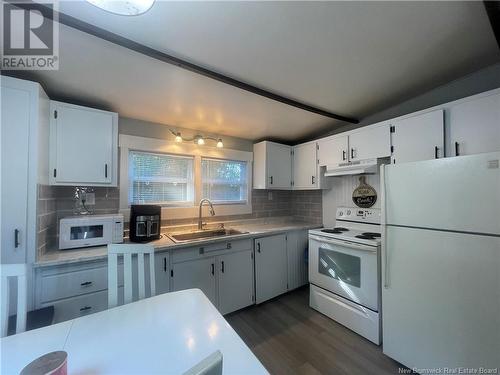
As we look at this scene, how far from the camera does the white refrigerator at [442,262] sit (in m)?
1.26

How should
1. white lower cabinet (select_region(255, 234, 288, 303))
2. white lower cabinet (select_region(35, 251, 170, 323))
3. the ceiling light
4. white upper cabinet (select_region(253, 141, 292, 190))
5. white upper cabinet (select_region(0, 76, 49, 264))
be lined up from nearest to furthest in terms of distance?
the ceiling light → white upper cabinet (select_region(0, 76, 49, 264)) → white lower cabinet (select_region(35, 251, 170, 323)) → white lower cabinet (select_region(255, 234, 288, 303)) → white upper cabinet (select_region(253, 141, 292, 190))

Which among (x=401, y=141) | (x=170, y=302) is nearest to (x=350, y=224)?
Result: (x=401, y=141)

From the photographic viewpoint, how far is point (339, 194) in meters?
2.93

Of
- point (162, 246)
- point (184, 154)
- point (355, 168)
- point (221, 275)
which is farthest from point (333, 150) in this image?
point (162, 246)

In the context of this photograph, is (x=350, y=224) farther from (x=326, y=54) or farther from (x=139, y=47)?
(x=139, y=47)

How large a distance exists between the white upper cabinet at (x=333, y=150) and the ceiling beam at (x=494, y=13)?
137cm

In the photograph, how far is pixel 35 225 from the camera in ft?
4.70

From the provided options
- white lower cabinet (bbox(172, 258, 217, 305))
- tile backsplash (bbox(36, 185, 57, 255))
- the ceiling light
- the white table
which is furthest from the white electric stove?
tile backsplash (bbox(36, 185, 57, 255))

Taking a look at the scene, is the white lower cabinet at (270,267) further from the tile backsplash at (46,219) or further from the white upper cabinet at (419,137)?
the tile backsplash at (46,219)

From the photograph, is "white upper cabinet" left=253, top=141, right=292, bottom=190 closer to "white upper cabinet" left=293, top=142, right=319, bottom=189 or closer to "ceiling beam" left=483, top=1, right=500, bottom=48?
"white upper cabinet" left=293, top=142, right=319, bottom=189

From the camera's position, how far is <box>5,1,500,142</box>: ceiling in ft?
3.83

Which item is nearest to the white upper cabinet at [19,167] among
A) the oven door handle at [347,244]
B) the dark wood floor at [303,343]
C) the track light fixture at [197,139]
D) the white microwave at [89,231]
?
the white microwave at [89,231]

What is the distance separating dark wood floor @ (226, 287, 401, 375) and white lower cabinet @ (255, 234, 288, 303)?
0.19 meters

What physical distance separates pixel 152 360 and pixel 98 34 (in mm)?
1656
